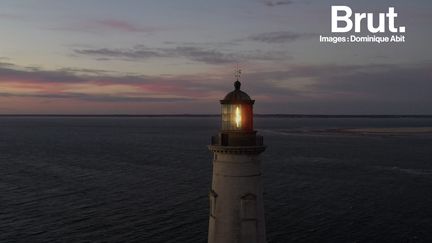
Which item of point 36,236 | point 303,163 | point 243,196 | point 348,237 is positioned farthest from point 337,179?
point 243,196

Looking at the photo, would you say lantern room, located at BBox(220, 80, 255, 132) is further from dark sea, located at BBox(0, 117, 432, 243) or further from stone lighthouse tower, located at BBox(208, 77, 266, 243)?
dark sea, located at BBox(0, 117, 432, 243)

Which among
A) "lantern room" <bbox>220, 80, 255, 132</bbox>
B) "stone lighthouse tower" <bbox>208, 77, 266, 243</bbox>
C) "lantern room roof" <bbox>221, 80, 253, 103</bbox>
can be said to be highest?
"lantern room roof" <bbox>221, 80, 253, 103</bbox>

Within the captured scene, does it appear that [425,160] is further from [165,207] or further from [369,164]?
[165,207]

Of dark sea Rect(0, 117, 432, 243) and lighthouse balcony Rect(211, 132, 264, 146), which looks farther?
dark sea Rect(0, 117, 432, 243)

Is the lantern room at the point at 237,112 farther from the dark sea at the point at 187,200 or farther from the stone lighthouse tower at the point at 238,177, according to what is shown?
the dark sea at the point at 187,200

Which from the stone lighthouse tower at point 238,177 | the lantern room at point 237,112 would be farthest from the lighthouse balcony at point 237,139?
the lantern room at point 237,112

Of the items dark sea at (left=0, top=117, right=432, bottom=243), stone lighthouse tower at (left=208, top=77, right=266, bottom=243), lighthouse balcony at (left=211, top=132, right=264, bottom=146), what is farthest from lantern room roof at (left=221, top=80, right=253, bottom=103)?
dark sea at (left=0, top=117, right=432, bottom=243)

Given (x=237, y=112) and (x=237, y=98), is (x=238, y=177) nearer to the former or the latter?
(x=237, y=112)
